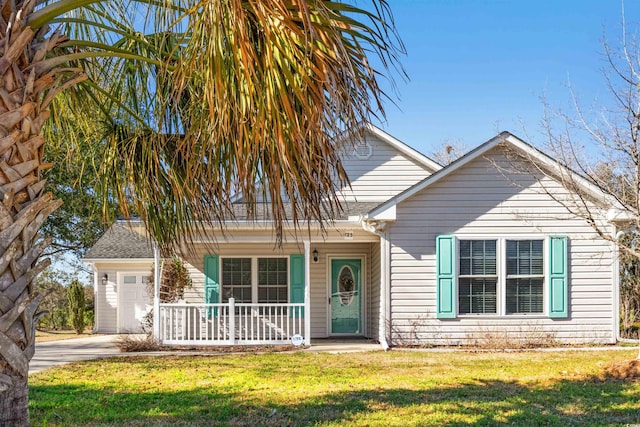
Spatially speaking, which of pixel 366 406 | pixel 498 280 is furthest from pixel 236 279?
pixel 366 406

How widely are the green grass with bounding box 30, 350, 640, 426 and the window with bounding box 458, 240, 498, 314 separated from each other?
153 centimetres

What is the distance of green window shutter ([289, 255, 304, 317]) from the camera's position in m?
13.8

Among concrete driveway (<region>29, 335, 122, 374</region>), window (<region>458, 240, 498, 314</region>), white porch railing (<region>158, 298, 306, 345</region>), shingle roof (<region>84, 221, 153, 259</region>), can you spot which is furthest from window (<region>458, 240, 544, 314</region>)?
shingle roof (<region>84, 221, 153, 259</region>)

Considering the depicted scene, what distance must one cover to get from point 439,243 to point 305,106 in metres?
9.70

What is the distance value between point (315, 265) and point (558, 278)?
545cm

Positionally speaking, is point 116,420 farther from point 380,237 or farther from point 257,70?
point 380,237

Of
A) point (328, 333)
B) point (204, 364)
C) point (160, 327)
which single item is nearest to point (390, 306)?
point (328, 333)

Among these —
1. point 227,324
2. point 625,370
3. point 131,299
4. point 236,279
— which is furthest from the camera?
point 131,299

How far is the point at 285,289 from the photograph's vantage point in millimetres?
14367

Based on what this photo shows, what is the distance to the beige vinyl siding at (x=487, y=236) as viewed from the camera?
40.5 ft

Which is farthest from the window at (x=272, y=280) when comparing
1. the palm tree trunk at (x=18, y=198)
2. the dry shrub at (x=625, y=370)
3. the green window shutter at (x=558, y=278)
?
the palm tree trunk at (x=18, y=198)

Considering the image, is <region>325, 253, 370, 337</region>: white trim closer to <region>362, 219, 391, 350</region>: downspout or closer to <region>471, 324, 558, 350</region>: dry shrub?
<region>362, 219, 391, 350</region>: downspout

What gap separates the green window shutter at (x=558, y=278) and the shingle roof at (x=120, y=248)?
37.3 ft

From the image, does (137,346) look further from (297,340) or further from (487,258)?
(487,258)
